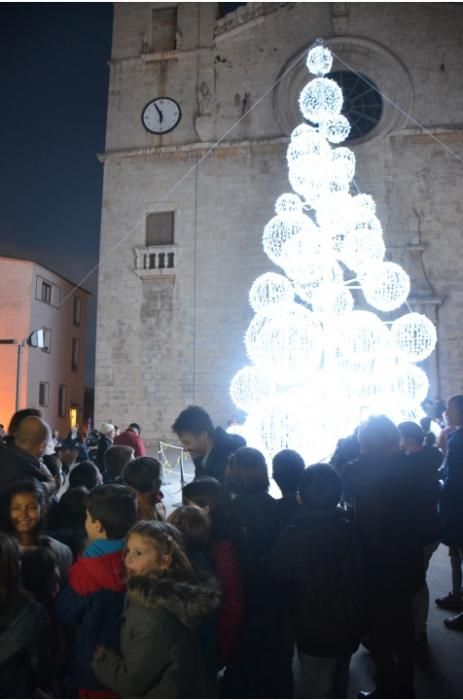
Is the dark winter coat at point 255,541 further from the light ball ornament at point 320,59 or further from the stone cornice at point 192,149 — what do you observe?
the stone cornice at point 192,149

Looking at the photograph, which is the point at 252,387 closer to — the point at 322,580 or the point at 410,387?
the point at 410,387

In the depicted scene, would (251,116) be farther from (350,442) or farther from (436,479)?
(436,479)

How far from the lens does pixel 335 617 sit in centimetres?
241

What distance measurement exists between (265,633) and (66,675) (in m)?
1.01

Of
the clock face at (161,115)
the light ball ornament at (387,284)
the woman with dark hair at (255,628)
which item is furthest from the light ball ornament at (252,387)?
the clock face at (161,115)

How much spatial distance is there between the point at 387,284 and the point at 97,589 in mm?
7665

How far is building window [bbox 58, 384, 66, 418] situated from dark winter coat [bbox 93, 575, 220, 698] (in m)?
23.9

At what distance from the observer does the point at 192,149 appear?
15.4m

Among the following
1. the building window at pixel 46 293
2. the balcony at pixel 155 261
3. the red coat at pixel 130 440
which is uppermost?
the building window at pixel 46 293

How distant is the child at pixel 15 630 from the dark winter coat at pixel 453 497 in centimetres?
317

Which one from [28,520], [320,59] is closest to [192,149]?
[320,59]

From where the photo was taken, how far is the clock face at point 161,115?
619 inches

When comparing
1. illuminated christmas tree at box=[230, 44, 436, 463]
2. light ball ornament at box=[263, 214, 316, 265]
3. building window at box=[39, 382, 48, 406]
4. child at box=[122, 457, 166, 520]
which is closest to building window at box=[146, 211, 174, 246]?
illuminated christmas tree at box=[230, 44, 436, 463]

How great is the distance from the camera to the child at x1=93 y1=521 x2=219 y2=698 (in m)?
1.83
